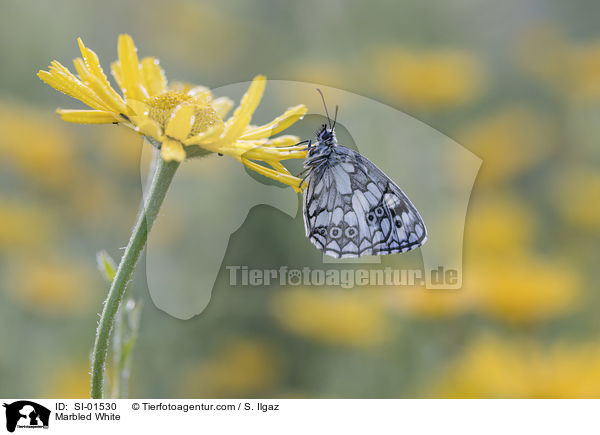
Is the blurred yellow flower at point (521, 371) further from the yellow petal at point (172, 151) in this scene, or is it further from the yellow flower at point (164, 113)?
the yellow petal at point (172, 151)

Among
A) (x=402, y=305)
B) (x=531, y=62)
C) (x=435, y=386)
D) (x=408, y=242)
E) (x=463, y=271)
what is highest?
(x=531, y=62)

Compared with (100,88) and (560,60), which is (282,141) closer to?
(100,88)

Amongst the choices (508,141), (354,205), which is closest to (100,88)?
(354,205)

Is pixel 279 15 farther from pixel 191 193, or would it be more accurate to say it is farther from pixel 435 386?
pixel 435 386
